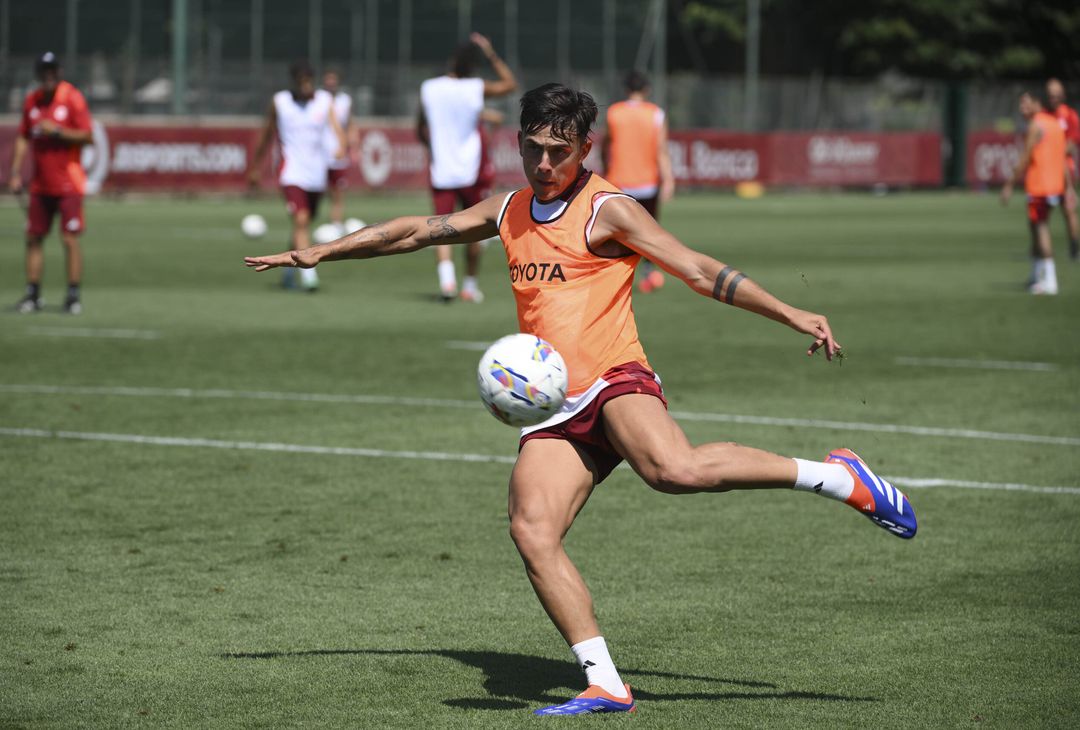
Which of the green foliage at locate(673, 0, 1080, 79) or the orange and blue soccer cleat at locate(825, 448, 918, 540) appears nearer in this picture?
the orange and blue soccer cleat at locate(825, 448, 918, 540)

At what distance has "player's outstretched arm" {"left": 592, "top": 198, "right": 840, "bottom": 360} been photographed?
5.36m

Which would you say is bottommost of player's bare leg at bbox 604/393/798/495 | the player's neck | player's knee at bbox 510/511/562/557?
player's knee at bbox 510/511/562/557

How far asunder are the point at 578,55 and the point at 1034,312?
39.3 metres

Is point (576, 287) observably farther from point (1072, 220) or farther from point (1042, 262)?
point (1072, 220)

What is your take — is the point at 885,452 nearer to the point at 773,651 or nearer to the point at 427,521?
the point at 427,521

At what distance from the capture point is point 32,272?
1686 centimetres

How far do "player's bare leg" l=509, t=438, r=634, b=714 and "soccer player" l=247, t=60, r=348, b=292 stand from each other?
46.8 ft

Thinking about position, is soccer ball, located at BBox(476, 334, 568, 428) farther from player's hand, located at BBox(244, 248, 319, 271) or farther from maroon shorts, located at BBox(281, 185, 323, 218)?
maroon shorts, located at BBox(281, 185, 323, 218)

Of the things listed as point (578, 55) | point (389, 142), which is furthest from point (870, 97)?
point (389, 142)

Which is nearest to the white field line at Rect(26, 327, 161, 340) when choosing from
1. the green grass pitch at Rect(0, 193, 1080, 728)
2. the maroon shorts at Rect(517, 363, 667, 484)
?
the green grass pitch at Rect(0, 193, 1080, 728)

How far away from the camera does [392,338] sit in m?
15.4

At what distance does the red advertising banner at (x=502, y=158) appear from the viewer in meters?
38.8

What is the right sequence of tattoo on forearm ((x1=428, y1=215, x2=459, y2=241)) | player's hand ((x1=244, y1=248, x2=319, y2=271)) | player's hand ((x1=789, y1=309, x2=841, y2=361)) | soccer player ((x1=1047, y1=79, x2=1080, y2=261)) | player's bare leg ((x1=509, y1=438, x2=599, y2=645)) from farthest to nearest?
soccer player ((x1=1047, y1=79, x2=1080, y2=261)), tattoo on forearm ((x1=428, y1=215, x2=459, y2=241)), player's hand ((x1=244, y1=248, x2=319, y2=271)), player's bare leg ((x1=509, y1=438, x2=599, y2=645)), player's hand ((x1=789, y1=309, x2=841, y2=361))

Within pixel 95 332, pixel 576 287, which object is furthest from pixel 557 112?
pixel 95 332
